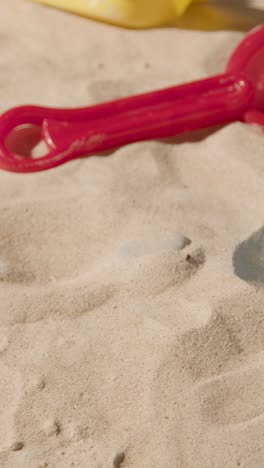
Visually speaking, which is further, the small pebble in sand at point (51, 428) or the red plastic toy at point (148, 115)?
the red plastic toy at point (148, 115)

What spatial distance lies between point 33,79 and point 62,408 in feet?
3.05

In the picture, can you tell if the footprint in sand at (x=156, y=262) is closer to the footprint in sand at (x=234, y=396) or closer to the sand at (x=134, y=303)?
the sand at (x=134, y=303)

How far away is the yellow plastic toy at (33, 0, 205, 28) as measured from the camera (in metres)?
1.98

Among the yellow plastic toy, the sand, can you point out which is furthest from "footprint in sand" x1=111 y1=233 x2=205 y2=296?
the yellow plastic toy

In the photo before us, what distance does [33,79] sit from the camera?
182 cm

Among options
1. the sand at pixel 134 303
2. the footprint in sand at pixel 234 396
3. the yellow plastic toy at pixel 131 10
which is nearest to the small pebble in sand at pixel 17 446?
the sand at pixel 134 303

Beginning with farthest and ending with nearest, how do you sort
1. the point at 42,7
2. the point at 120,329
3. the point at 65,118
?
the point at 42,7, the point at 65,118, the point at 120,329

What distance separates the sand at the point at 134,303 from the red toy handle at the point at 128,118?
0.10 ft

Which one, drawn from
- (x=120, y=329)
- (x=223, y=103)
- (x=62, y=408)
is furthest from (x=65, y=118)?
(x=62, y=408)

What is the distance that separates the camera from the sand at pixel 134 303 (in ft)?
3.44

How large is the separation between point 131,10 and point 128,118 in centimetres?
46

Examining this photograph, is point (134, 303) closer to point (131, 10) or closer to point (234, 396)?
point (234, 396)

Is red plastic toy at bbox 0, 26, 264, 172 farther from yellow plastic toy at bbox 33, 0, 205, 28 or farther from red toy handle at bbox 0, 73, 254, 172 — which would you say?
yellow plastic toy at bbox 33, 0, 205, 28

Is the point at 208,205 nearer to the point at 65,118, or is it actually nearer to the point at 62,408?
the point at 65,118
